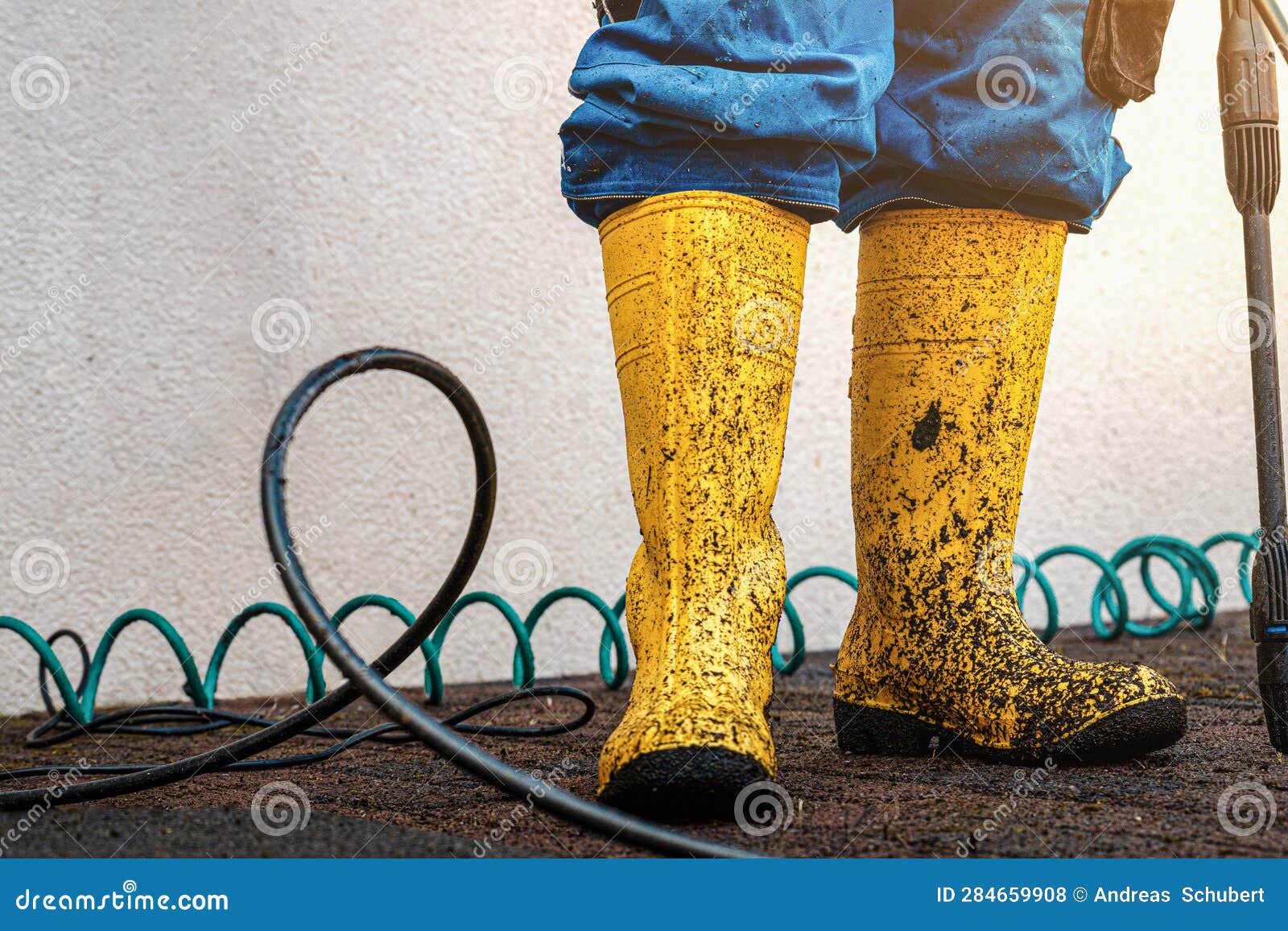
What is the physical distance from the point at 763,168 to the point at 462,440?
1142mm

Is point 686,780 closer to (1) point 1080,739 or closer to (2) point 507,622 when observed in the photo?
(1) point 1080,739

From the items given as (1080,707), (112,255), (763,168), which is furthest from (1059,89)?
(112,255)

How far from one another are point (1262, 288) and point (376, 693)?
2.69ft

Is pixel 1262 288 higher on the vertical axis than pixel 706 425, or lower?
higher

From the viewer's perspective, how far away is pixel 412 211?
1.93 m

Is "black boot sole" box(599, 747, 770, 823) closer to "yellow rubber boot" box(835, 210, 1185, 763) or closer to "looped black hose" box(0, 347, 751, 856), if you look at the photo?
"looped black hose" box(0, 347, 751, 856)

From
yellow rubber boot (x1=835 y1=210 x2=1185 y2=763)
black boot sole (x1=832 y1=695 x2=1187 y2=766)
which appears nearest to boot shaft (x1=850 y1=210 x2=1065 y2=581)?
yellow rubber boot (x1=835 y1=210 x2=1185 y2=763)

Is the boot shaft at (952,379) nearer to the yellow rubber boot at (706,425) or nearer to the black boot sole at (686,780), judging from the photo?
the yellow rubber boot at (706,425)

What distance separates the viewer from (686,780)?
0.76 metres

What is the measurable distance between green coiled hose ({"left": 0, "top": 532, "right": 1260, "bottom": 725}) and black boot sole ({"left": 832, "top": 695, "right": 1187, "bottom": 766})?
21 cm

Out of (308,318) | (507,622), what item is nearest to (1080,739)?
(507,622)

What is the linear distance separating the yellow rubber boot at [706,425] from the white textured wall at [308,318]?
1.03m

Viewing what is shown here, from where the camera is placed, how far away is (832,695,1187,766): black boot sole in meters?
0.95

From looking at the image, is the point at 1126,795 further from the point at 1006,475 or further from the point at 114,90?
the point at 114,90
